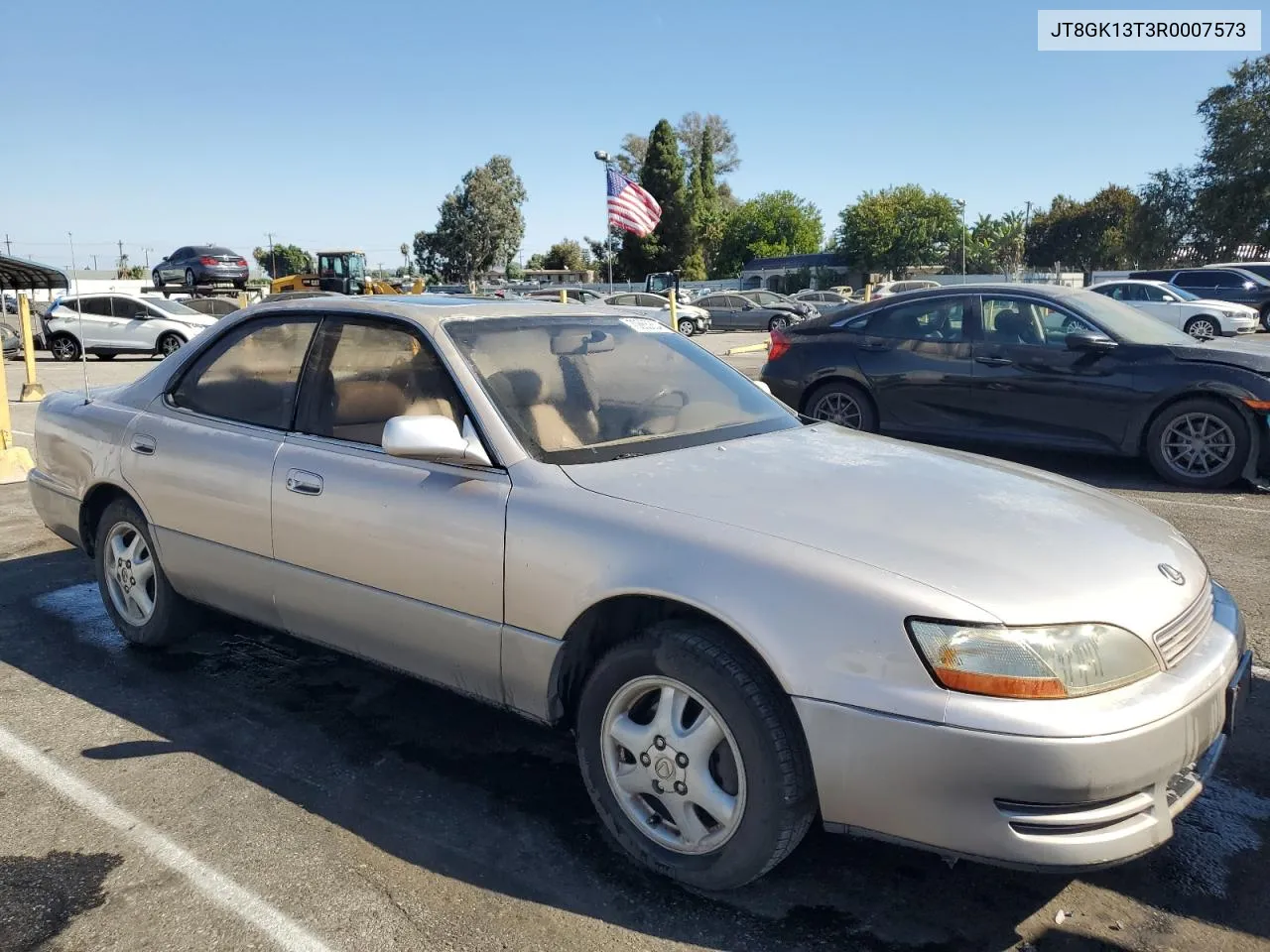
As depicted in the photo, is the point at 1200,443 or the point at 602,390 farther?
the point at 1200,443

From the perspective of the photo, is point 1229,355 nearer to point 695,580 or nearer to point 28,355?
point 695,580

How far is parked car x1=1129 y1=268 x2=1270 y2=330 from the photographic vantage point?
27.2 m

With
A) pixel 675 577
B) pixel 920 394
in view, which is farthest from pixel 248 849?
pixel 920 394

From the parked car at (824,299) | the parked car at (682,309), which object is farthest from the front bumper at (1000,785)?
the parked car at (824,299)

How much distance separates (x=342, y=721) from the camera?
3.75 m

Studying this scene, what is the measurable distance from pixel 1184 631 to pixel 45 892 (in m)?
3.07

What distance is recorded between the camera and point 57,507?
15.5 ft

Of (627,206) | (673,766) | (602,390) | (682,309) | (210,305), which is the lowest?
(673,766)

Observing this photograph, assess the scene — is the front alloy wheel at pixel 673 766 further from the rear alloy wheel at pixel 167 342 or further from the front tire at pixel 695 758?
the rear alloy wheel at pixel 167 342

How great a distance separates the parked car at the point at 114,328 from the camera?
73.2 ft

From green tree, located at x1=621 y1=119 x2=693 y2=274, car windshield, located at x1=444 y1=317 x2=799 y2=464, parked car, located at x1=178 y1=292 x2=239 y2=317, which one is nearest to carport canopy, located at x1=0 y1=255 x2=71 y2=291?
car windshield, located at x1=444 y1=317 x2=799 y2=464

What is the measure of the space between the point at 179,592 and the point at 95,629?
965 mm

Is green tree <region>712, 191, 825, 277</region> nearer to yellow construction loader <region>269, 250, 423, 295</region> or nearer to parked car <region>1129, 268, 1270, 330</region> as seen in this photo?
yellow construction loader <region>269, 250, 423, 295</region>

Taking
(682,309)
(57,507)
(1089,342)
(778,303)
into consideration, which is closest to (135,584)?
(57,507)
